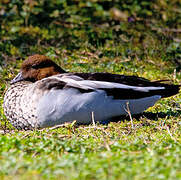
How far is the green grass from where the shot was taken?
8.38ft

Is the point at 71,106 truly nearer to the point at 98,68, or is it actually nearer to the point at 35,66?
the point at 35,66

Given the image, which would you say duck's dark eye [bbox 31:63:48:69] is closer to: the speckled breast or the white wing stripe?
the speckled breast

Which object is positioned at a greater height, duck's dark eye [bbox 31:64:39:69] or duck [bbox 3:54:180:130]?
duck's dark eye [bbox 31:64:39:69]

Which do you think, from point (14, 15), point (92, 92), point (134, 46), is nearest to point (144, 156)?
Result: point (92, 92)

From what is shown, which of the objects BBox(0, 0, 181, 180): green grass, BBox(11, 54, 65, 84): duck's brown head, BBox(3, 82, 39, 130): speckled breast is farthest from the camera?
BBox(11, 54, 65, 84): duck's brown head

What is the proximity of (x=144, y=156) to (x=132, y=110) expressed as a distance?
2121 millimetres

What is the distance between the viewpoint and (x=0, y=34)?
8.31m

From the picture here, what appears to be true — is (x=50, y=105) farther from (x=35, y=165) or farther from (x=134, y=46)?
(x=134, y=46)

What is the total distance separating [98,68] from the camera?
7.07 m

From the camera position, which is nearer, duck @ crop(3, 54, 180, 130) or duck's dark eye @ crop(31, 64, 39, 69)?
duck @ crop(3, 54, 180, 130)

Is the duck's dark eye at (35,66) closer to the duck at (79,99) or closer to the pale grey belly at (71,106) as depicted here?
the duck at (79,99)

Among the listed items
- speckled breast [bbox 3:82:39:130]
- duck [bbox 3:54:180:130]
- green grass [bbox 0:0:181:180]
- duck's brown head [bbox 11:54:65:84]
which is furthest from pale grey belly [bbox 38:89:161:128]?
duck's brown head [bbox 11:54:65:84]

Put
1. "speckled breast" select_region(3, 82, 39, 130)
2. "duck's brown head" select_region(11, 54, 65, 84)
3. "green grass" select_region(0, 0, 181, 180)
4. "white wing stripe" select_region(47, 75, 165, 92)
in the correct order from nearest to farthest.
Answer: "green grass" select_region(0, 0, 181, 180) → "white wing stripe" select_region(47, 75, 165, 92) → "speckled breast" select_region(3, 82, 39, 130) → "duck's brown head" select_region(11, 54, 65, 84)

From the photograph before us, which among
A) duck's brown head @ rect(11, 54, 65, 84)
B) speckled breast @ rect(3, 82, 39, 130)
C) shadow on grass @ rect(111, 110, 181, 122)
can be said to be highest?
duck's brown head @ rect(11, 54, 65, 84)
